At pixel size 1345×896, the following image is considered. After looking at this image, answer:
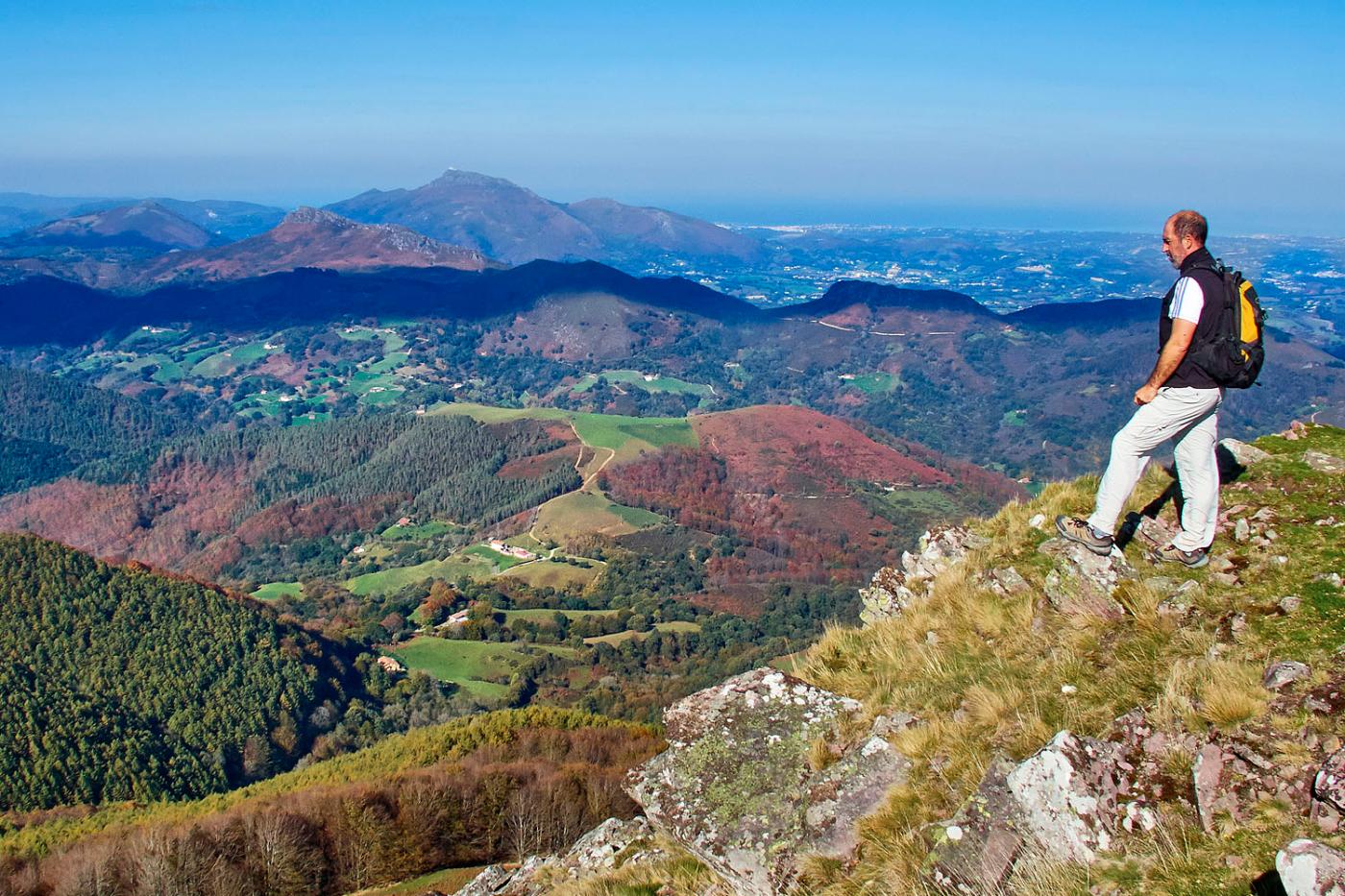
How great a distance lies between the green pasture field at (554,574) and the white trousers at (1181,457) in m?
85.0

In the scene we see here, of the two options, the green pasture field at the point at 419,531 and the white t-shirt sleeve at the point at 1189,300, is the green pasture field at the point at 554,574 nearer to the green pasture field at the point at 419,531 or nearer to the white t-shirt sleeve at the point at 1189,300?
the green pasture field at the point at 419,531

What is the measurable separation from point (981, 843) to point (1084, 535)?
5023 millimetres

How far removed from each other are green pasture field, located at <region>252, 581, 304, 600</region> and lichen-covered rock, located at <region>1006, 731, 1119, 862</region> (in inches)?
4023

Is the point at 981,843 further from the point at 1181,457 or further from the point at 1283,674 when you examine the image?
the point at 1181,457

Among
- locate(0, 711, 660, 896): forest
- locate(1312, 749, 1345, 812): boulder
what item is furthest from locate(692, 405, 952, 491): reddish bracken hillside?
locate(1312, 749, 1345, 812): boulder

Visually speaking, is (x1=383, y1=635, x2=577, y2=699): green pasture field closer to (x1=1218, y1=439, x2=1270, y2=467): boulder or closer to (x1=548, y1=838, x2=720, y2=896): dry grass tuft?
(x1=548, y1=838, x2=720, y2=896): dry grass tuft

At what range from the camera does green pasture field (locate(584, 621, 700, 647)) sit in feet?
262

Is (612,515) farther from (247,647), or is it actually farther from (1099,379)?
(1099,379)

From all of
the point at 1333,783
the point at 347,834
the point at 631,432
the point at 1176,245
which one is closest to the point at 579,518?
the point at 631,432

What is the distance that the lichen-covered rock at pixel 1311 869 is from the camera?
4.67 meters

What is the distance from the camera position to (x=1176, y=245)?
29.9 feet

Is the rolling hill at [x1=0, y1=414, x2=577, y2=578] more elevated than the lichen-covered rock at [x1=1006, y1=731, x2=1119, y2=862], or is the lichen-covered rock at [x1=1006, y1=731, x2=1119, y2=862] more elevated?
the lichen-covered rock at [x1=1006, y1=731, x2=1119, y2=862]

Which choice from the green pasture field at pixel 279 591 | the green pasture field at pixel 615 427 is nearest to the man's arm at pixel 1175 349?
the green pasture field at pixel 279 591

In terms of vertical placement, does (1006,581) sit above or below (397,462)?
above
